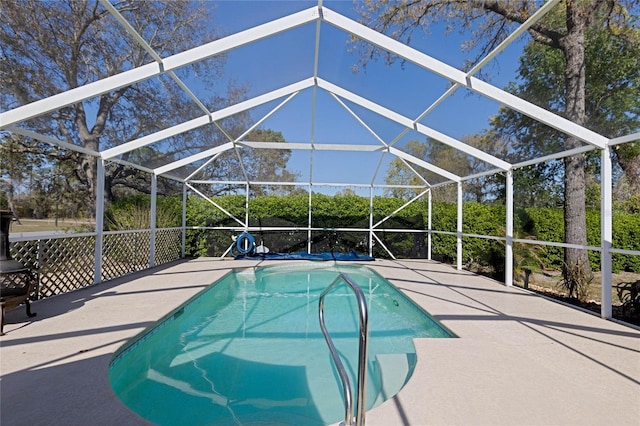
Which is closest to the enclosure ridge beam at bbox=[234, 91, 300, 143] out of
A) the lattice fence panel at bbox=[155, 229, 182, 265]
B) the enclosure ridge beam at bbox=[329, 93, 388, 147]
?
the enclosure ridge beam at bbox=[329, 93, 388, 147]

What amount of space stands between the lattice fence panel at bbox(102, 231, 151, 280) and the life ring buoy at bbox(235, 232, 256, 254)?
2557mm

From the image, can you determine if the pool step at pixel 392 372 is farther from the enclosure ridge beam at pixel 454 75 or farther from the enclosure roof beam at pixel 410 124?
the enclosure roof beam at pixel 410 124

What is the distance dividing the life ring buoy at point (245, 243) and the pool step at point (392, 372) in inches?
293

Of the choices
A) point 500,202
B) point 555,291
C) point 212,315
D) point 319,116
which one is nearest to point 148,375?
point 212,315

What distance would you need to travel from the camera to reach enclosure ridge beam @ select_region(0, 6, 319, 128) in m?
4.22

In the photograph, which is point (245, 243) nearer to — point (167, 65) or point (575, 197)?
point (167, 65)

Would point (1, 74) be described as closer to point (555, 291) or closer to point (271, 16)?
point (271, 16)

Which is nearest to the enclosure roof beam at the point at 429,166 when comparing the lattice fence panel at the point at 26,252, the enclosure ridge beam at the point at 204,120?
the enclosure ridge beam at the point at 204,120

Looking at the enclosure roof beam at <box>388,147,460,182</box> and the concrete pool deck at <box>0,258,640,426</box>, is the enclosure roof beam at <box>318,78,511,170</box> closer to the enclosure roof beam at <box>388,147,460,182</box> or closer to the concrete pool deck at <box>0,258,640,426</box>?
the enclosure roof beam at <box>388,147,460,182</box>

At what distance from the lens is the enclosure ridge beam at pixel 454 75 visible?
4.60 m

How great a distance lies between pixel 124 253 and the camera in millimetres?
7688

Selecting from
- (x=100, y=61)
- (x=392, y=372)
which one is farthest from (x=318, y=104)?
(x=392, y=372)

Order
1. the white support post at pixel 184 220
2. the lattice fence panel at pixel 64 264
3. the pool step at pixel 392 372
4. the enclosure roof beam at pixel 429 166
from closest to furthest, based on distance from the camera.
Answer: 1. the pool step at pixel 392 372
2. the lattice fence panel at pixel 64 264
3. the enclosure roof beam at pixel 429 166
4. the white support post at pixel 184 220

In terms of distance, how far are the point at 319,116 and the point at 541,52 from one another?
4.31m
